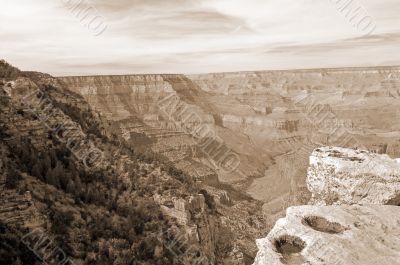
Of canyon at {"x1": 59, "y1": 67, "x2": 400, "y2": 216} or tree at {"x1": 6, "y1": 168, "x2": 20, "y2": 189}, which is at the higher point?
tree at {"x1": 6, "y1": 168, "x2": 20, "y2": 189}

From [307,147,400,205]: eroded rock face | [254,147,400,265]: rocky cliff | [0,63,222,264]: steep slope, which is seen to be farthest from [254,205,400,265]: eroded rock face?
[0,63,222,264]: steep slope

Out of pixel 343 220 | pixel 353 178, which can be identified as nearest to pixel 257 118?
pixel 353 178

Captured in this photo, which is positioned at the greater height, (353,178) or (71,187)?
(353,178)

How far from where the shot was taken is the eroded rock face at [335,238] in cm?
1020

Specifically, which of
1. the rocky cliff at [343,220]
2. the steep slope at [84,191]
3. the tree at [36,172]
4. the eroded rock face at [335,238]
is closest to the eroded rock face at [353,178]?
the rocky cliff at [343,220]

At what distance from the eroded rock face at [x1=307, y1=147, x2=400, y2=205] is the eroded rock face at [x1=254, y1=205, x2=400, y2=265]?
1.69 m

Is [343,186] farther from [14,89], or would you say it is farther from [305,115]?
[305,115]

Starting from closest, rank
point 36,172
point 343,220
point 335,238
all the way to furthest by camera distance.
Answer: point 335,238
point 343,220
point 36,172

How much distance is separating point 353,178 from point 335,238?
509cm

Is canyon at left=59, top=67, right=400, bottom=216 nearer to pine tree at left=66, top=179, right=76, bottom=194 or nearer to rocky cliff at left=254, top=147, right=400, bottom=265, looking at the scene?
pine tree at left=66, top=179, right=76, bottom=194

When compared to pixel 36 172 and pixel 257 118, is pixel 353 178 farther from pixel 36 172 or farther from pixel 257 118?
pixel 257 118

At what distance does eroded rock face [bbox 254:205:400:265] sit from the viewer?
10.2 meters

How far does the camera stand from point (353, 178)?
50.5 ft

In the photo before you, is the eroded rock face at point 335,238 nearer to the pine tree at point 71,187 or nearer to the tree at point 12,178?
the tree at point 12,178
